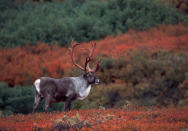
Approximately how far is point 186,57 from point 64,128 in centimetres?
2926

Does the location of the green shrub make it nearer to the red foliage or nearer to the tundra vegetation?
the tundra vegetation

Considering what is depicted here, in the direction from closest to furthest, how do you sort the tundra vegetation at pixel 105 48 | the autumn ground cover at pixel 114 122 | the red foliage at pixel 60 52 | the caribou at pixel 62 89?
the autumn ground cover at pixel 114 122
the caribou at pixel 62 89
the tundra vegetation at pixel 105 48
the red foliage at pixel 60 52

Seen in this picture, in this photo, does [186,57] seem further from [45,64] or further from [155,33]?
[45,64]

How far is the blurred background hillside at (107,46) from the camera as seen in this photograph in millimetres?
33344

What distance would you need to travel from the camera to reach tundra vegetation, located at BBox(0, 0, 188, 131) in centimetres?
3306

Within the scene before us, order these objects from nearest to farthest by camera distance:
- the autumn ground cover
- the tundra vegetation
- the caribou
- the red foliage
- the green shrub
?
the autumn ground cover < the caribou < the tundra vegetation < the red foliage < the green shrub

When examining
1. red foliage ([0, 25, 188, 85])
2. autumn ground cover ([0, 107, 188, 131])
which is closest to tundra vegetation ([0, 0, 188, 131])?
red foliage ([0, 25, 188, 85])

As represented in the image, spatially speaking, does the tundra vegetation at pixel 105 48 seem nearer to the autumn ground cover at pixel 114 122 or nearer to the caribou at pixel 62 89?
the caribou at pixel 62 89

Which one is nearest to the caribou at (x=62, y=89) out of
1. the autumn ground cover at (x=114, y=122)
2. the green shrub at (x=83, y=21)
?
the autumn ground cover at (x=114, y=122)

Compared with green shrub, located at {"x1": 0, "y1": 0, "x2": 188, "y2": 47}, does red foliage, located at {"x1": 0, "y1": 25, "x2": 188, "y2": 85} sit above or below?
below

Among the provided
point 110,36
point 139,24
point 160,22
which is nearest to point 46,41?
point 110,36

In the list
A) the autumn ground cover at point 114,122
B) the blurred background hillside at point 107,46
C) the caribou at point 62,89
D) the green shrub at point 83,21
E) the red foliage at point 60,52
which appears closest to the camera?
the autumn ground cover at point 114,122

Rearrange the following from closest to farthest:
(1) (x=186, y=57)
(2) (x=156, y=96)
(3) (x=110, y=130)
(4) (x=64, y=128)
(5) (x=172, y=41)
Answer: (3) (x=110, y=130) < (4) (x=64, y=128) < (2) (x=156, y=96) < (1) (x=186, y=57) < (5) (x=172, y=41)

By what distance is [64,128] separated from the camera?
9.27 meters
